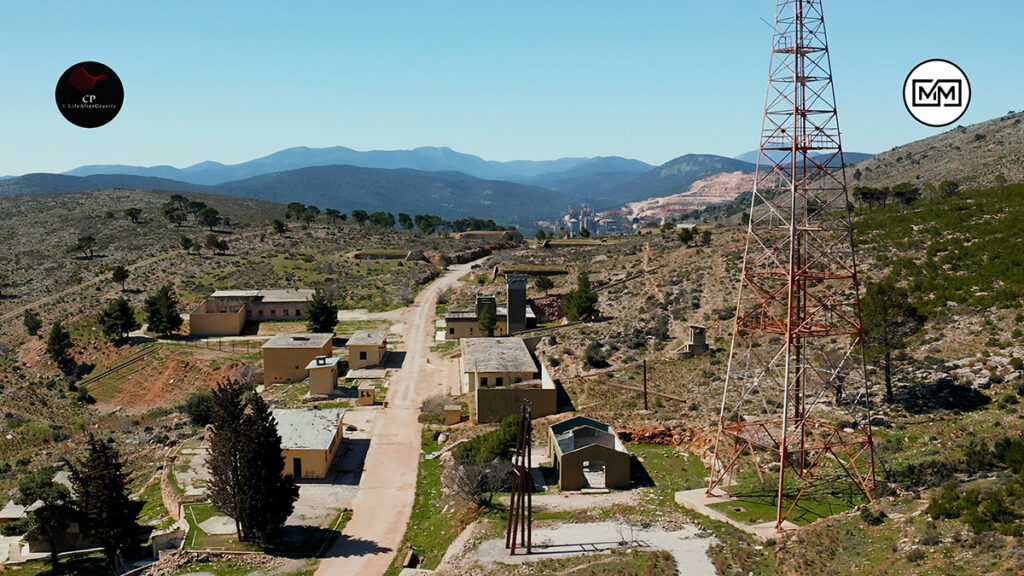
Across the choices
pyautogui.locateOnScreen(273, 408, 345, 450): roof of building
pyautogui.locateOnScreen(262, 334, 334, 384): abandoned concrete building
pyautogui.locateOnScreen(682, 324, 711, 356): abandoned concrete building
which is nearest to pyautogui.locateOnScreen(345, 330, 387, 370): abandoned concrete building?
pyautogui.locateOnScreen(262, 334, 334, 384): abandoned concrete building

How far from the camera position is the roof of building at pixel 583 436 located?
30808 mm

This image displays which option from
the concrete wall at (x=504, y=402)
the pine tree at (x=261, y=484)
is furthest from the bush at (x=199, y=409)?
the pine tree at (x=261, y=484)

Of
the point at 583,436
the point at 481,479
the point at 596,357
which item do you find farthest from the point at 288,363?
the point at 583,436

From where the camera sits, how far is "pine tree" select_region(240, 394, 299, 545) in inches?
1064

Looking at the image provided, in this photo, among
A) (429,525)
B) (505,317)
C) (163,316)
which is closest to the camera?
(429,525)

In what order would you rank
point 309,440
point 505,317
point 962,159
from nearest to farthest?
point 309,440, point 505,317, point 962,159

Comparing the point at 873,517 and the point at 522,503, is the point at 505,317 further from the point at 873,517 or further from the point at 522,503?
the point at 873,517

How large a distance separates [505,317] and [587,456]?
30399 mm

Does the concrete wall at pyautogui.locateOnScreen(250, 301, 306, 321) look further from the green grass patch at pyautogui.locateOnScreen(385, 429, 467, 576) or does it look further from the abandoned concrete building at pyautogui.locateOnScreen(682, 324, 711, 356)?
the abandoned concrete building at pyautogui.locateOnScreen(682, 324, 711, 356)

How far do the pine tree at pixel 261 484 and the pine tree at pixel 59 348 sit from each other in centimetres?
4090

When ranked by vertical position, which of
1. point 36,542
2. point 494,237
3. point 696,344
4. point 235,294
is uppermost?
point 494,237

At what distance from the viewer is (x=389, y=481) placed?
3344cm

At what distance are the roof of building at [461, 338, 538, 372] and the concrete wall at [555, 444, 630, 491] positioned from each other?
12609 millimetres

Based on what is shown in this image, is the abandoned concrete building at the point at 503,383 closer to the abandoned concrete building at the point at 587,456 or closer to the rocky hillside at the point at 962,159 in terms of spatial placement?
the abandoned concrete building at the point at 587,456
